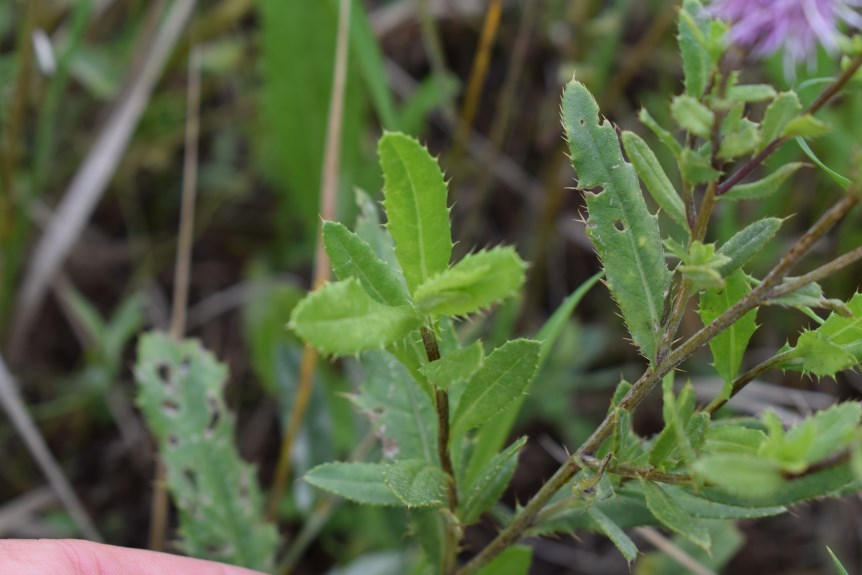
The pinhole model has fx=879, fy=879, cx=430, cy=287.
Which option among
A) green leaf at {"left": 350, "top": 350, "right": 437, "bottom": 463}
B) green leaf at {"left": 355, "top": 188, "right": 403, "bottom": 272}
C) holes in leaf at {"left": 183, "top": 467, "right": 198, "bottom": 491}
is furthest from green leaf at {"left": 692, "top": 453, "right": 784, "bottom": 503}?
holes in leaf at {"left": 183, "top": 467, "right": 198, "bottom": 491}

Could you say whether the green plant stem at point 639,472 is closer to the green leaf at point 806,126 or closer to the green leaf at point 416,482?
→ the green leaf at point 416,482

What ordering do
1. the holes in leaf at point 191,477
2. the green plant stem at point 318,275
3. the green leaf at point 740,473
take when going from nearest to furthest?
1. the green leaf at point 740,473
2. the holes in leaf at point 191,477
3. the green plant stem at point 318,275

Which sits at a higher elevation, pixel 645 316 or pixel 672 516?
pixel 645 316

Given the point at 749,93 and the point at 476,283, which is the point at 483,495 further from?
the point at 749,93

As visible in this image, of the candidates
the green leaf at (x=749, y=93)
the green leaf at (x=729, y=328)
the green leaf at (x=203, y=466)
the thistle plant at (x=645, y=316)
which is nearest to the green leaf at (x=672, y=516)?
the thistle plant at (x=645, y=316)

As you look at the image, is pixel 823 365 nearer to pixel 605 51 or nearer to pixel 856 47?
pixel 856 47

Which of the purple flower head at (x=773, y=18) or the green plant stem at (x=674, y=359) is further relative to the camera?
the purple flower head at (x=773, y=18)

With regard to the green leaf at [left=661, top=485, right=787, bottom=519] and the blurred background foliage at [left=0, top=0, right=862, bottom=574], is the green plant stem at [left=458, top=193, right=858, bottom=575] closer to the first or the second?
the green leaf at [left=661, top=485, right=787, bottom=519]

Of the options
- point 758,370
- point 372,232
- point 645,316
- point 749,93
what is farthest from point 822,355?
point 372,232
